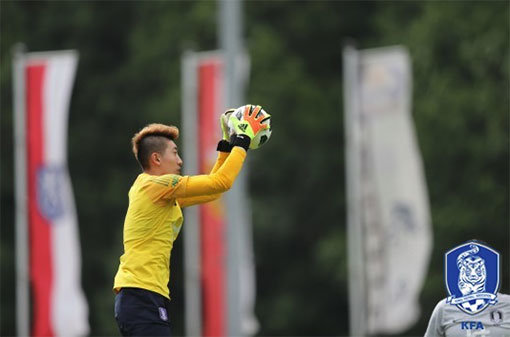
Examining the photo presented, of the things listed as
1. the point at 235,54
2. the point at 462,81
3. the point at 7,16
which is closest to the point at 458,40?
the point at 462,81

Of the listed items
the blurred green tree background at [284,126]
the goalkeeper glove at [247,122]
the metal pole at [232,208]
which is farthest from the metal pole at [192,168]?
the goalkeeper glove at [247,122]

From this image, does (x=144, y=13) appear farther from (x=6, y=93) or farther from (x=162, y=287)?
(x=162, y=287)

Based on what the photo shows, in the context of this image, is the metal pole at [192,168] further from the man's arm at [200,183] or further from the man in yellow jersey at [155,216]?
the man's arm at [200,183]

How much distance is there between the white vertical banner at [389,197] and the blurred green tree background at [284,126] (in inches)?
482

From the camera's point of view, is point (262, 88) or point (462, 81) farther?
point (262, 88)

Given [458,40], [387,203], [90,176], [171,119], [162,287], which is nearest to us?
[162,287]

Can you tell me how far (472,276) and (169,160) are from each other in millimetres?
1858

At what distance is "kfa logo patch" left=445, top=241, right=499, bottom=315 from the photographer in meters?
7.12

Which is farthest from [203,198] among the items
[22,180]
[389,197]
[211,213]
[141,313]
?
[211,213]

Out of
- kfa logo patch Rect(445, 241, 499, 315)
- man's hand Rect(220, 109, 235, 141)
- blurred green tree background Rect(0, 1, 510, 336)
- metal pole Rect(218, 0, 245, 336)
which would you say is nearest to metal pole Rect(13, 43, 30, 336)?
metal pole Rect(218, 0, 245, 336)

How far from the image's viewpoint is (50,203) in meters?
21.7

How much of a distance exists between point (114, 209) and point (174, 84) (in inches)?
144

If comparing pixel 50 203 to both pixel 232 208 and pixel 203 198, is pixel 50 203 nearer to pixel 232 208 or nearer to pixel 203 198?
pixel 232 208

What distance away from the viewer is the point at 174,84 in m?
39.3
